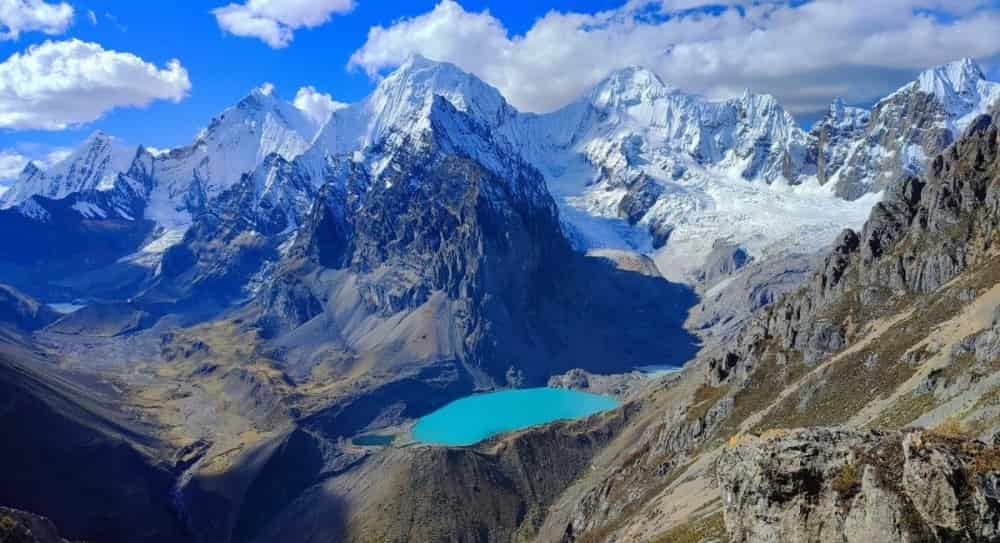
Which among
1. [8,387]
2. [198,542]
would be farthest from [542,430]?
[8,387]

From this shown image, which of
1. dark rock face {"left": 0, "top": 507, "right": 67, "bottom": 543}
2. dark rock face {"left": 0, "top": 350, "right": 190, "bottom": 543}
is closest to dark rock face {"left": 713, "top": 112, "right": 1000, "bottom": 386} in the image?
dark rock face {"left": 0, "top": 507, "right": 67, "bottom": 543}

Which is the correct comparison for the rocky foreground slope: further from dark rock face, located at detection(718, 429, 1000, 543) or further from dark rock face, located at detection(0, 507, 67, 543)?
dark rock face, located at detection(0, 507, 67, 543)

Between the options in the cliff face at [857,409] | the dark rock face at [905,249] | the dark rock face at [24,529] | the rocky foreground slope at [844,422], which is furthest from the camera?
the dark rock face at [905,249]

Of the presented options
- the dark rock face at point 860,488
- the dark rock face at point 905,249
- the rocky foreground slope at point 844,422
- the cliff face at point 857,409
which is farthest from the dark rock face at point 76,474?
the dark rock face at point 860,488

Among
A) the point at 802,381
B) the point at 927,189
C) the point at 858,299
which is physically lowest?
the point at 802,381

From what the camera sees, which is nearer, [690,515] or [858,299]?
[690,515]

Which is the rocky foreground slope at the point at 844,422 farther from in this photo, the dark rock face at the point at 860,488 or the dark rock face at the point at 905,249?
the dark rock face at the point at 905,249

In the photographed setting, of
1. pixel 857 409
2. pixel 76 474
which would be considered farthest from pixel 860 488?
pixel 76 474

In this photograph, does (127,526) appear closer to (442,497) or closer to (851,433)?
(442,497)
